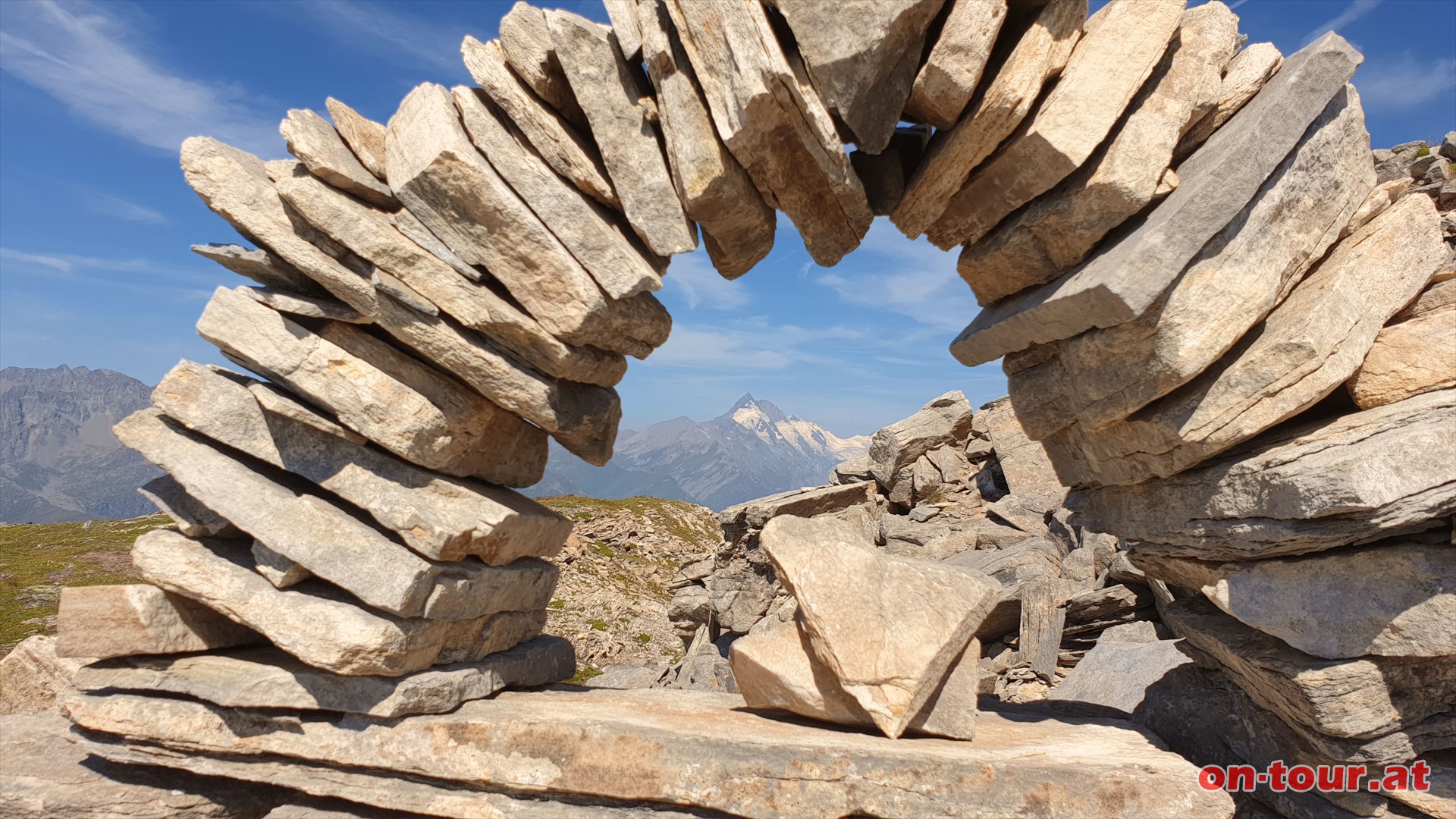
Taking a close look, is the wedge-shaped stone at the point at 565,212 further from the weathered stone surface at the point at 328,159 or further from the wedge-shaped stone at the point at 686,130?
the weathered stone surface at the point at 328,159

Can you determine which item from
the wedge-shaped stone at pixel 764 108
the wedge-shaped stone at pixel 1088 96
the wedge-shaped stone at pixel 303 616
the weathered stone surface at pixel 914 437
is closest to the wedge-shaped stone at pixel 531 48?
the wedge-shaped stone at pixel 764 108

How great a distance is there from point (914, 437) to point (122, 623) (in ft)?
70.6

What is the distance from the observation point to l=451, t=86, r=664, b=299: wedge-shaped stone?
8.06 m

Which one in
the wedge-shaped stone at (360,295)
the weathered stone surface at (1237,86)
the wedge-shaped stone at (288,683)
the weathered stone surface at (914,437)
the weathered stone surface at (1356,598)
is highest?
the weathered stone surface at (914,437)

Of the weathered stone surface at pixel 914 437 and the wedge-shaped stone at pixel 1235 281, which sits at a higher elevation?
the weathered stone surface at pixel 914 437

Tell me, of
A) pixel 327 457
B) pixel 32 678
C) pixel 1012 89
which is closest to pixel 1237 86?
pixel 1012 89

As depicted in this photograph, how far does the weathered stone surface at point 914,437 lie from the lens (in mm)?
25312

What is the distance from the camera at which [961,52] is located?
6918 millimetres

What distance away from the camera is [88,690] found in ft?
28.1

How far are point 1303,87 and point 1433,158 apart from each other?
60.5ft

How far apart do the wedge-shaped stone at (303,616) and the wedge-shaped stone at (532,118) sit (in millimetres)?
5120

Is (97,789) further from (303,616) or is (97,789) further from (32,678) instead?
(32,678)

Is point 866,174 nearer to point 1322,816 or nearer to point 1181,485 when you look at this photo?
point 1181,485

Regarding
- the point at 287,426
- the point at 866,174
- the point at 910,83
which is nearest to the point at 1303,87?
the point at 910,83
